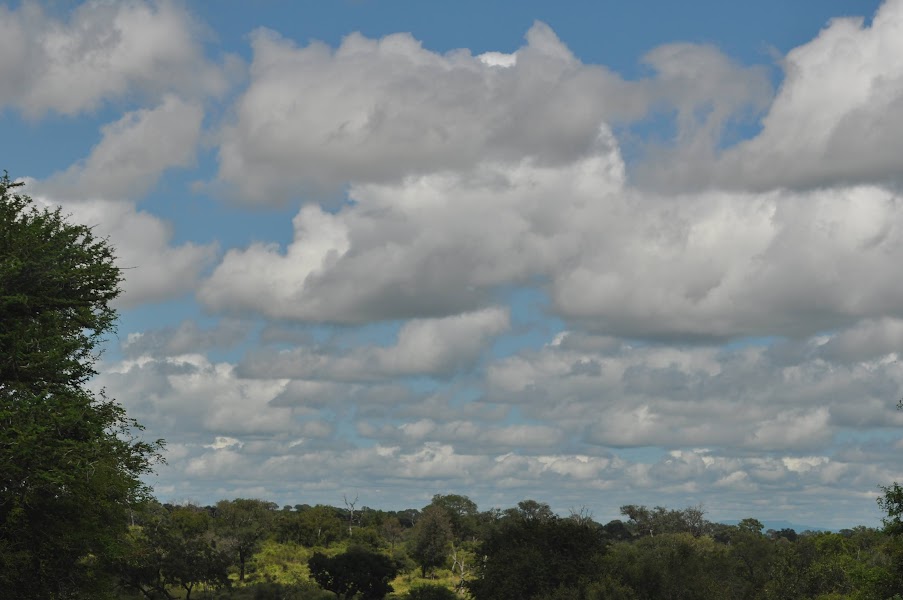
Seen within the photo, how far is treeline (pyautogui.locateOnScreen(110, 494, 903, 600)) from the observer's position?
69188 mm

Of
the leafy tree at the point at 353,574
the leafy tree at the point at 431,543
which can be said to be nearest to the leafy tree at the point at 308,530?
the leafy tree at the point at 431,543

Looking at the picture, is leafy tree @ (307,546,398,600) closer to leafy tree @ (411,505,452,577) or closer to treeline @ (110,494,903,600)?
treeline @ (110,494,903,600)

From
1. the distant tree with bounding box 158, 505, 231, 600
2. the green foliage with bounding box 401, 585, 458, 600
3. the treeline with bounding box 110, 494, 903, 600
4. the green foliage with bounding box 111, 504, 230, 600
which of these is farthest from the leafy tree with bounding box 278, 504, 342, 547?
the green foliage with bounding box 401, 585, 458, 600

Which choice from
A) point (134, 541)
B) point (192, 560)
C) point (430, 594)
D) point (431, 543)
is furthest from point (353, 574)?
point (134, 541)

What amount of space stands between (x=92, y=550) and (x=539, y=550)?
39.7 m

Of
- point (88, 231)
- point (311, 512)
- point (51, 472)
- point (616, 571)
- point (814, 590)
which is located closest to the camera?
point (51, 472)

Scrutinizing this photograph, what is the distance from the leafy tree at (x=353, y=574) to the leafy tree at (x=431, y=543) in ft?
123

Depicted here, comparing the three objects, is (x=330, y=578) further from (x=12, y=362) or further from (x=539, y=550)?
(x=12, y=362)

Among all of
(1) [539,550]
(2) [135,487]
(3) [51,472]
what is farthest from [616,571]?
(3) [51,472]

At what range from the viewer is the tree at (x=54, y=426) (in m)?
34.3

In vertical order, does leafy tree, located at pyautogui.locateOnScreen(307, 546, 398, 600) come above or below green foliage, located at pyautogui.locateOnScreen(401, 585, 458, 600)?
above

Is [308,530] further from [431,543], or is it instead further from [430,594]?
[430,594]

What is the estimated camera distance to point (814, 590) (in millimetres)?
82750

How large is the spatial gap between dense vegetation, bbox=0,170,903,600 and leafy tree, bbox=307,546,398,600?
0.49 feet
